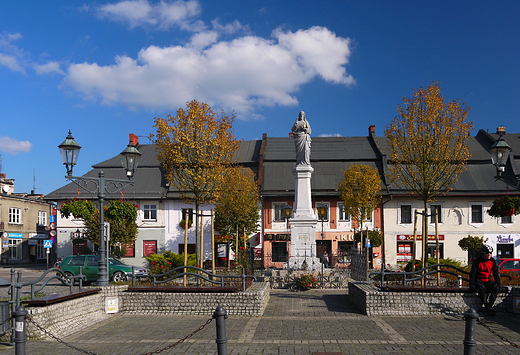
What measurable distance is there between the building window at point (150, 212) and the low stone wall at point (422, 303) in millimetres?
26788

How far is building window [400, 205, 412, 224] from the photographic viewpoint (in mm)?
33969

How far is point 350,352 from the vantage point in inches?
289

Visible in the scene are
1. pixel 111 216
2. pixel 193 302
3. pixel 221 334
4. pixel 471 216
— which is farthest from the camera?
pixel 471 216

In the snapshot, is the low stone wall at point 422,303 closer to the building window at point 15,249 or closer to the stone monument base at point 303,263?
the stone monument base at point 303,263

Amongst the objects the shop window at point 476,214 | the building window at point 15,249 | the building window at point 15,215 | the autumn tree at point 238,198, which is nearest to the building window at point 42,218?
the building window at point 15,215

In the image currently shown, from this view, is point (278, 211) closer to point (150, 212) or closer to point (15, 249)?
point (150, 212)

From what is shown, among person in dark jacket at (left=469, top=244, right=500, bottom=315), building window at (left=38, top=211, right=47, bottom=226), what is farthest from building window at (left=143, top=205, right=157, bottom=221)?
person in dark jacket at (left=469, top=244, right=500, bottom=315)

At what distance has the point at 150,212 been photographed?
35.2 m

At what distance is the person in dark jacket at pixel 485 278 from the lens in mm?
10320

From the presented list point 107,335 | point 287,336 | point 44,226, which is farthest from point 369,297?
point 44,226

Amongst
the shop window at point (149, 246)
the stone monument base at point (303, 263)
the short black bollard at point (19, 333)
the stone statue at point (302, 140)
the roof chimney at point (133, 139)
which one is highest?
the roof chimney at point (133, 139)

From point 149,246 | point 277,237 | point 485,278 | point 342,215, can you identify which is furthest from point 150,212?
point 485,278

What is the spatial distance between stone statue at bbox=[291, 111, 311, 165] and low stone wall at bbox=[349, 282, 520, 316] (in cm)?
1055

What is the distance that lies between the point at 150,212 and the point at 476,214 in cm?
Result: 2609
